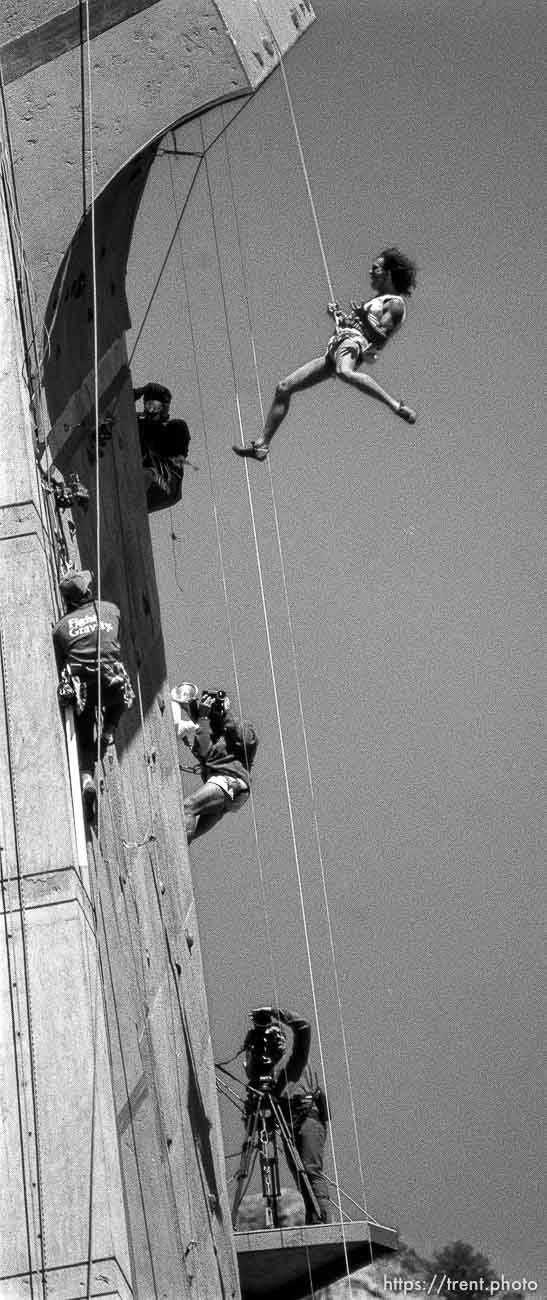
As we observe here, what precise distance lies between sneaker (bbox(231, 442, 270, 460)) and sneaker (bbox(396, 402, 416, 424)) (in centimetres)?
118

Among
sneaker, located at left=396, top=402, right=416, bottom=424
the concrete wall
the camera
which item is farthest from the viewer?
the camera

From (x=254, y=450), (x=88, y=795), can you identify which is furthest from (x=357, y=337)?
(x=88, y=795)

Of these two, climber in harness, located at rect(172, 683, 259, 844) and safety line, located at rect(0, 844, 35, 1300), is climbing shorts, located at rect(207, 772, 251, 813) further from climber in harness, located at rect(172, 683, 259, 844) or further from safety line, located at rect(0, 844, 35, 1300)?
safety line, located at rect(0, 844, 35, 1300)

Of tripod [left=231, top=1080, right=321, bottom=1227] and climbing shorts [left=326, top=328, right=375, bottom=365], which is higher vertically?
climbing shorts [left=326, top=328, right=375, bottom=365]

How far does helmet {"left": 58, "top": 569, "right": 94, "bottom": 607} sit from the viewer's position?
46.3 ft

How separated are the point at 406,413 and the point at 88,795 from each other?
2.83 metres

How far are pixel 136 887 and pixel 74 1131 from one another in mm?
3739

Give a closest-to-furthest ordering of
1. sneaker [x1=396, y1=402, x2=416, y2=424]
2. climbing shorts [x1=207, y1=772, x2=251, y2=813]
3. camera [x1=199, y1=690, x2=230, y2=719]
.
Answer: sneaker [x1=396, y1=402, x2=416, y2=424] < climbing shorts [x1=207, y1=772, x2=251, y2=813] < camera [x1=199, y1=690, x2=230, y2=719]

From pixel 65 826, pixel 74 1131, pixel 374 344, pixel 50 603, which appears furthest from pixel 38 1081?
pixel 374 344

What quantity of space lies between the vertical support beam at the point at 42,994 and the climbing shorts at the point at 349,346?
197cm

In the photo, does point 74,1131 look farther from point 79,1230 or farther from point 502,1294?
point 502,1294

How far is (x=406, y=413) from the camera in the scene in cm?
1375

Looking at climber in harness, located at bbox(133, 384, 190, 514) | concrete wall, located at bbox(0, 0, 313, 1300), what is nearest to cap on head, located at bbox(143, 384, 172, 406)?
climber in harness, located at bbox(133, 384, 190, 514)

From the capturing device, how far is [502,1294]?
23875 mm
